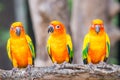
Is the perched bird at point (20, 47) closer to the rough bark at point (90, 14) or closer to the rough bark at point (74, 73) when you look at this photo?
the rough bark at point (74, 73)

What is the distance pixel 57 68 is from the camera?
607 centimetres

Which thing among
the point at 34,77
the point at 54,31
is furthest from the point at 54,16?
the point at 34,77

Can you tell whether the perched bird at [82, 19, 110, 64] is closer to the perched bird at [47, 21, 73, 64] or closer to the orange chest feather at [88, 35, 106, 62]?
the orange chest feather at [88, 35, 106, 62]

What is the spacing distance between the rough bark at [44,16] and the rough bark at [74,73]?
3598 millimetres

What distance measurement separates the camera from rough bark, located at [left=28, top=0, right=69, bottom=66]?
968cm

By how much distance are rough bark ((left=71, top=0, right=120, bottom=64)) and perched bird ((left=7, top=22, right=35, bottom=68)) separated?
3901 millimetres

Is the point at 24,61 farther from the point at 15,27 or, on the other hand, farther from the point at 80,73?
the point at 80,73

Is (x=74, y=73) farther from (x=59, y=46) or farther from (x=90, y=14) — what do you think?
(x=90, y=14)

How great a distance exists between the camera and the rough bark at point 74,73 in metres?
5.98

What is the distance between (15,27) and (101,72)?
1446 mm

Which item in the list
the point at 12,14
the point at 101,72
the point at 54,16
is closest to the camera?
the point at 101,72

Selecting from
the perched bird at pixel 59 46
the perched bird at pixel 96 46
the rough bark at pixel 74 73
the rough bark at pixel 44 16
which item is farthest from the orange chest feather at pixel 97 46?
the rough bark at pixel 44 16

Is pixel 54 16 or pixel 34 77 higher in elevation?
pixel 54 16

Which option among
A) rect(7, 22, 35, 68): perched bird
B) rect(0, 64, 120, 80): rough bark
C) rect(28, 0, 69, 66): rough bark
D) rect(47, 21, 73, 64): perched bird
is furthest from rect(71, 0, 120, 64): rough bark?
rect(0, 64, 120, 80): rough bark
